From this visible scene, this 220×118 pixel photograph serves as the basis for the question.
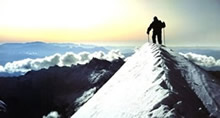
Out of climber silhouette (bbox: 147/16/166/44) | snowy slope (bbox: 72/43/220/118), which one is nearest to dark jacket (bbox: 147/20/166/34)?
climber silhouette (bbox: 147/16/166/44)

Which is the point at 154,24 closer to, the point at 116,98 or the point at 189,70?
the point at 189,70

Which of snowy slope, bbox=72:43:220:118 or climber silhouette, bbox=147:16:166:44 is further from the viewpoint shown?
climber silhouette, bbox=147:16:166:44

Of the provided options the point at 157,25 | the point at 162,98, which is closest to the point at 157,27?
the point at 157,25

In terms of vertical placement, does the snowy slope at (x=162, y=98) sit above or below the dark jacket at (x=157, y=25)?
below

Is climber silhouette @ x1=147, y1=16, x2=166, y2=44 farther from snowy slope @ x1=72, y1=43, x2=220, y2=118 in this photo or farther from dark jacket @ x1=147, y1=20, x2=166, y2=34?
snowy slope @ x1=72, y1=43, x2=220, y2=118

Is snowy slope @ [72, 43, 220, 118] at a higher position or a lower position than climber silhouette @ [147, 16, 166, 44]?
lower

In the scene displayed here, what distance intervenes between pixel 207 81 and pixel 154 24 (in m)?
17.0

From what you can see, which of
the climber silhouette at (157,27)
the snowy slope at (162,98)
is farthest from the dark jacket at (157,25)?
the snowy slope at (162,98)

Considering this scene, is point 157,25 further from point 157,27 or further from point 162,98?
point 162,98

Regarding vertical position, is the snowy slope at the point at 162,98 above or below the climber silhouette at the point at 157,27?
below

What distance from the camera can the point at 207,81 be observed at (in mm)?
17188

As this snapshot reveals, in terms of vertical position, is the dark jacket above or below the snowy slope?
above

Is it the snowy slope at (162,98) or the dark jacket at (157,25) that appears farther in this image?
the dark jacket at (157,25)

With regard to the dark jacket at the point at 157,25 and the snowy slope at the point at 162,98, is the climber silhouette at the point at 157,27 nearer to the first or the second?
the dark jacket at the point at 157,25
